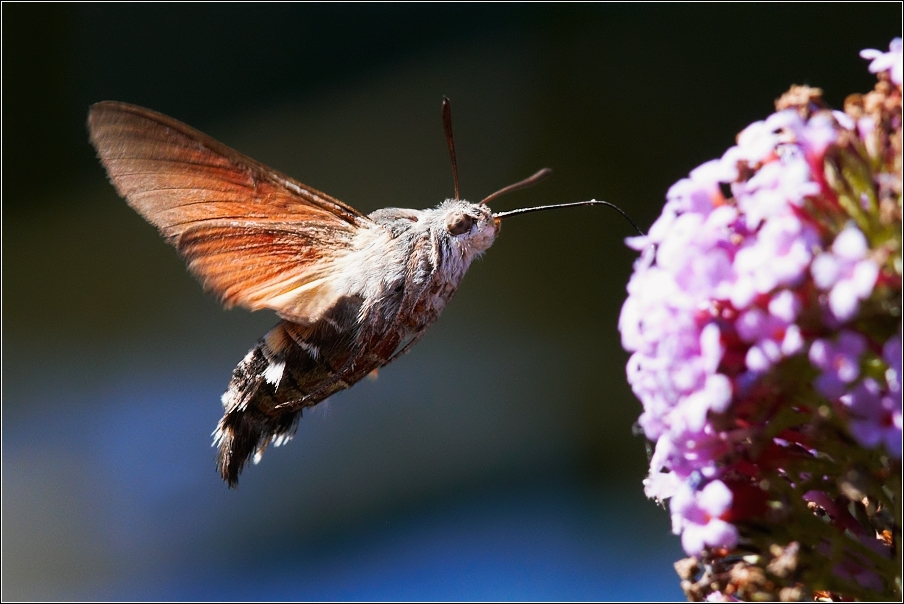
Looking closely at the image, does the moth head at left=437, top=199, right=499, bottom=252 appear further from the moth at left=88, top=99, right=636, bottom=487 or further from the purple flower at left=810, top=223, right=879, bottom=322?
the purple flower at left=810, top=223, right=879, bottom=322

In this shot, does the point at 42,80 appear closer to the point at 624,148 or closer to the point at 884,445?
the point at 624,148

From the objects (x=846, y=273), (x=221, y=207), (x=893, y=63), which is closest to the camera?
(x=846, y=273)

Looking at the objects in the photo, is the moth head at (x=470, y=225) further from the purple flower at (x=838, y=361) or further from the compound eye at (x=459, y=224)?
the purple flower at (x=838, y=361)

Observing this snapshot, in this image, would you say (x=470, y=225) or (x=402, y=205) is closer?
(x=470, y=225)

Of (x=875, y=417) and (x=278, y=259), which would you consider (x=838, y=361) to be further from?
(x=278, y=259)

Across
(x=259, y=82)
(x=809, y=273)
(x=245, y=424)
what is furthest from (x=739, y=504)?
(x=259, y=82)

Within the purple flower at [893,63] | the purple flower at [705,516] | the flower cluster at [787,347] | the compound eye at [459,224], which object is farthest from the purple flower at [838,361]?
the compound eye at [459,224]

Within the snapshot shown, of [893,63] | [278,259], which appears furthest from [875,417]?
[278,259]

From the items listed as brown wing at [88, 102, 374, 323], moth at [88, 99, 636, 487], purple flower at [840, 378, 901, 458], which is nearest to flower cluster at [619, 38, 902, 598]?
purple flower at [840, 378, 901, 458]
